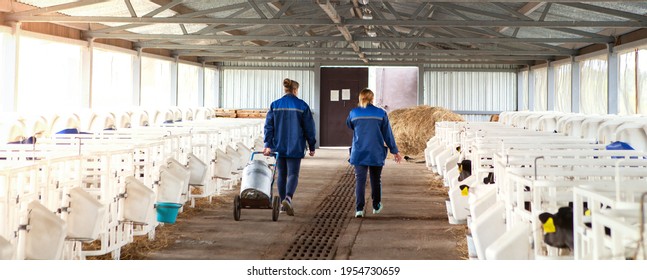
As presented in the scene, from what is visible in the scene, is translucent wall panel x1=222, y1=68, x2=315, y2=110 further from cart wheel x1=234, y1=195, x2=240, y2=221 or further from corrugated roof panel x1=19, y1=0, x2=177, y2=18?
cart wheel x1=234, y1=195, x2=240, y2=221

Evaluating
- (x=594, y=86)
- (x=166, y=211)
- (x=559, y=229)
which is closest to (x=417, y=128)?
(x=594, y=86)

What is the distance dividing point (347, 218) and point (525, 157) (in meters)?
3.45

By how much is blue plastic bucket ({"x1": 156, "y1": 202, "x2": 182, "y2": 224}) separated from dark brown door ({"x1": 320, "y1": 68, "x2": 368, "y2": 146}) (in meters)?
17.3

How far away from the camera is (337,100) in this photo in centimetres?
2481

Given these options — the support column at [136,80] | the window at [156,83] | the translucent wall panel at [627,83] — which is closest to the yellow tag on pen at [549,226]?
the translucent wall panel at [627,83]

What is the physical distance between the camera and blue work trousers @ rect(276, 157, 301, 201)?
8633mm

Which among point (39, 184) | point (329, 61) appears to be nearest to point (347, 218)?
point (39, 184)

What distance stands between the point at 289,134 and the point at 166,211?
178cm

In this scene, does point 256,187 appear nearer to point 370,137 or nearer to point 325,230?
point 325,230

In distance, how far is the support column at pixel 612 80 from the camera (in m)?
15.0

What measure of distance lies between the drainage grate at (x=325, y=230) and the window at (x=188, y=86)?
1206cm

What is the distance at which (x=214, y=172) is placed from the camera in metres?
10.3

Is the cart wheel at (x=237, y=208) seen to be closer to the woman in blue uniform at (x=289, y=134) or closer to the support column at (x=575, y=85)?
the woman in blue uniform at (x=289, y=134)

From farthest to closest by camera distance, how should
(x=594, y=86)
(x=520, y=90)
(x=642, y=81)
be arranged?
(x=520, y=90) → (x=594, y=86) → (x=642, y=81)
